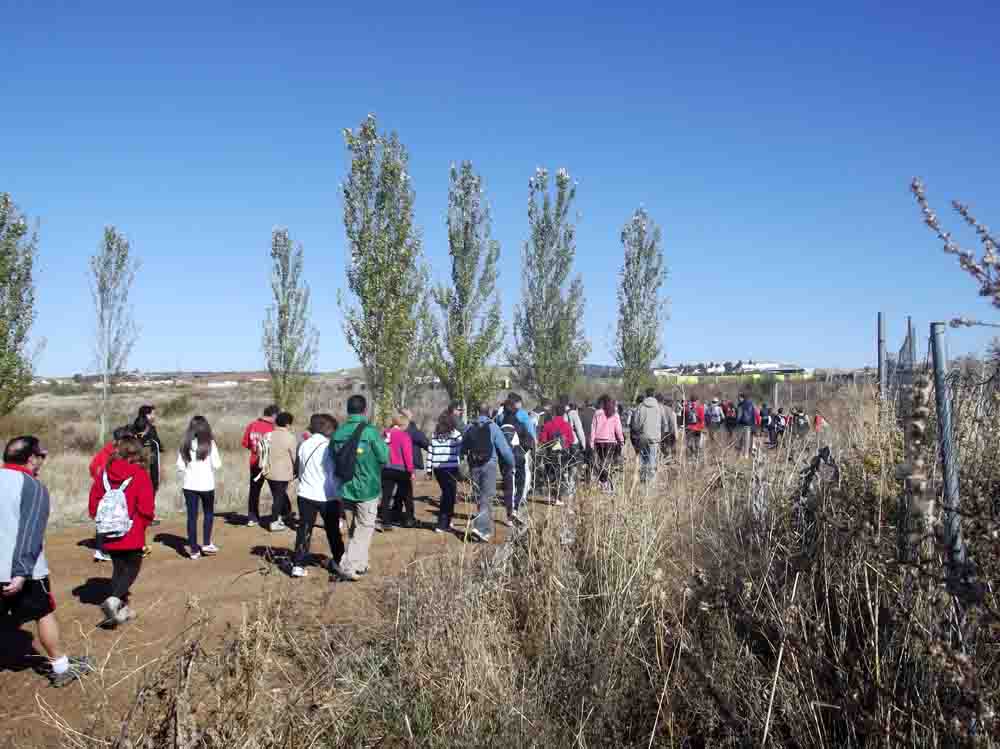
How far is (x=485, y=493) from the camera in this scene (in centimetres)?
945

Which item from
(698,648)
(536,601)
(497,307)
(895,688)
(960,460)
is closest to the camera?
(895,688)

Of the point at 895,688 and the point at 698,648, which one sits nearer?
the point at 895,688

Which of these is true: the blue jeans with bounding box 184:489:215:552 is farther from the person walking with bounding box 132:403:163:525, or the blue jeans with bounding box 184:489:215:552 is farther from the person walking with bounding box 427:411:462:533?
the person walking with bounding box 427:411:462:533

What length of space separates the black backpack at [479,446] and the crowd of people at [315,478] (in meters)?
0.01

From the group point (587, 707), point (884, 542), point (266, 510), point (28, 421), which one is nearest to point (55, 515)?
point (266, 510)

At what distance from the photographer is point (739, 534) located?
539 centimetres

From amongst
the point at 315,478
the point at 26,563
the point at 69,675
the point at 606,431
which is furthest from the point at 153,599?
the point at 606,431

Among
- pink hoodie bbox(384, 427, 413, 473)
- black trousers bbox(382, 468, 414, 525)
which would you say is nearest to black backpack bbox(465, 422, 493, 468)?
pink hoodie bbox(384, 427, 413, 473)

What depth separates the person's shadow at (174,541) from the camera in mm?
9521

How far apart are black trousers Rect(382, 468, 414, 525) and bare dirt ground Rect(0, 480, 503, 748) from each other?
0.40m

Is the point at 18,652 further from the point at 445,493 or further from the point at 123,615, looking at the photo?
the point at 445,493

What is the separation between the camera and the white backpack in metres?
6.18

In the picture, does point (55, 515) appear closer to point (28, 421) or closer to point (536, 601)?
point (536, 601)

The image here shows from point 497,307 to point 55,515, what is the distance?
477 inches
